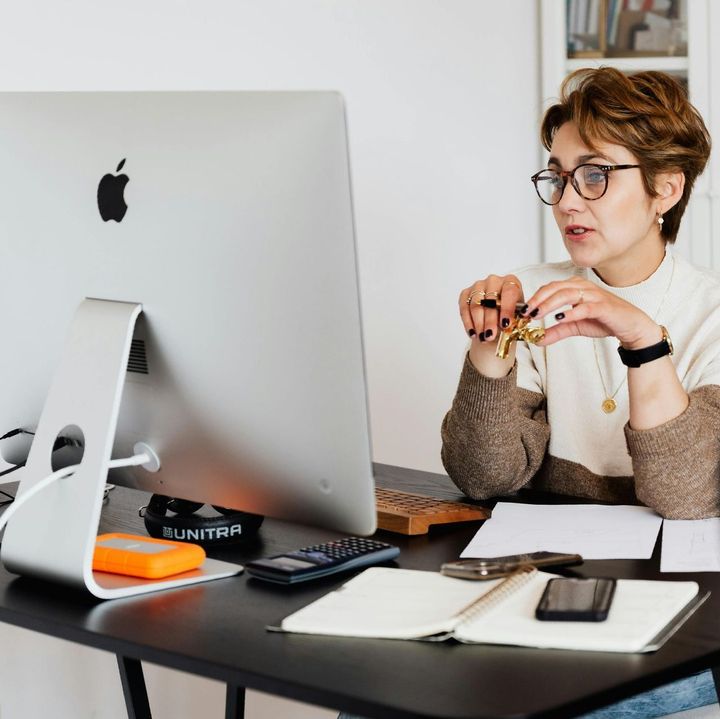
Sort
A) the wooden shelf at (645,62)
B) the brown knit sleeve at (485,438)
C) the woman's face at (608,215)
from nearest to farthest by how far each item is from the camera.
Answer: the brown knit sleeve at (485,438) → the woman's face at (608,215) → the wooden shelf at (645,62)

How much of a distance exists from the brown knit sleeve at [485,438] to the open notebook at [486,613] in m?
0.45

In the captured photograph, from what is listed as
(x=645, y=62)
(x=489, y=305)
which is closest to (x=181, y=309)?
(x=489, y=305)

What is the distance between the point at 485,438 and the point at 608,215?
414 millimetres

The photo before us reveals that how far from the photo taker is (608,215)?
1.81m

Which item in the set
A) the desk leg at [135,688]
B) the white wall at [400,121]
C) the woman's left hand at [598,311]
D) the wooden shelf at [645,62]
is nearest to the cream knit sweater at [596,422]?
the woman's left hand at [598,311]

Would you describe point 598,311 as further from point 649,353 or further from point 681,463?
point 681,463

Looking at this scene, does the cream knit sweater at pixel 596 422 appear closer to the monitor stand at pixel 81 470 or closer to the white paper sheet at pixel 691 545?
the white paper sheet at pixel 691 545

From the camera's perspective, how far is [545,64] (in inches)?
131

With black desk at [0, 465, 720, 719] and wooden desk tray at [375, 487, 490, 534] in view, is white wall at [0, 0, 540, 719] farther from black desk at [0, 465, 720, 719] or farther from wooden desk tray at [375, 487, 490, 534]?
black desk at [0, 465, 720, 719]

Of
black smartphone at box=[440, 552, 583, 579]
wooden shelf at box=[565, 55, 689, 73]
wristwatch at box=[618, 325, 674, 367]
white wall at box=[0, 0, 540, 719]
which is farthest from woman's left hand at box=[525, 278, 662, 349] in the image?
wooden shelf at box=[565, 55, 689, 73]

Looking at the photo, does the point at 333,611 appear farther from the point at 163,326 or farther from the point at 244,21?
the point at 244,21

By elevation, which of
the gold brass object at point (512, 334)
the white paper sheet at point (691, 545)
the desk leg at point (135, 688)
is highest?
the gold brass object at point (512, 334)

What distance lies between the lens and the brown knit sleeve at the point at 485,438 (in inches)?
64.6

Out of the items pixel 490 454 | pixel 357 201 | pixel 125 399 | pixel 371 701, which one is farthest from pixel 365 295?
pixel 371 701
